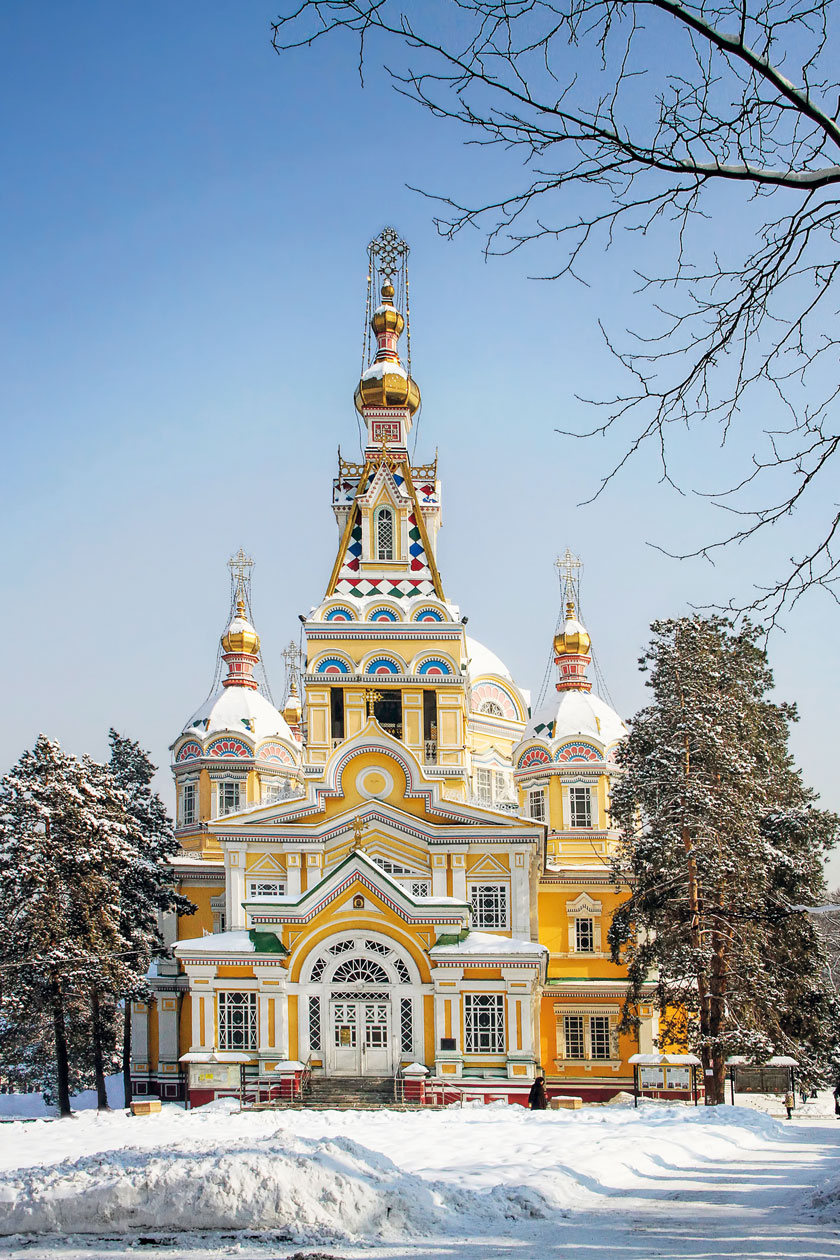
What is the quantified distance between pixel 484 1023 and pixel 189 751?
15.2 m

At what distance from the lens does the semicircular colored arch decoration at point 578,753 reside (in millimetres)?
38688

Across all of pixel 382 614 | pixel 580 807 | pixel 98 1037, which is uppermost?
pixel 382 614

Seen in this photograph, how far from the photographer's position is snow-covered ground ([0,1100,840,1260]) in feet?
31.6

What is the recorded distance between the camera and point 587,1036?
35.8 meters

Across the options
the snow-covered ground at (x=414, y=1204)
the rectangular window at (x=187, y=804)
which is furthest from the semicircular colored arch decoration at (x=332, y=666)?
the snow-covered ground at (x=414, y=1204)

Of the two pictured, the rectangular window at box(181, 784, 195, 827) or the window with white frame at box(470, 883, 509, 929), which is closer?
the window with white frame at box(470, 883, 509, 929)

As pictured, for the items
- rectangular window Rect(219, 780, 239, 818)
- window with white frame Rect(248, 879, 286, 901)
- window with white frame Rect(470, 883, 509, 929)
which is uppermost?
rectangular window Rect(219, 780, 239, 818)

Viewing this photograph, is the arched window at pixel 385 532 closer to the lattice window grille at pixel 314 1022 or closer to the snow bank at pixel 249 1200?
the lattice window grille at pixel 314 1022

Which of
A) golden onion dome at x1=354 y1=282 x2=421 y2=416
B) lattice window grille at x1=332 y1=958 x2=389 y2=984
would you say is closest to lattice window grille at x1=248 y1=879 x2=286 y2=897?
lattice window grille at x1=332 y1=958 x2=389 y2=984

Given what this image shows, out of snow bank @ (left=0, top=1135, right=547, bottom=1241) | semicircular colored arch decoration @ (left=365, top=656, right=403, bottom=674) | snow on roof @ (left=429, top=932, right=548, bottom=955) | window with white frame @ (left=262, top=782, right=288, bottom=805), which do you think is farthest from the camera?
window with white frame @ (left=262, top=782, right=288, bottom=805)

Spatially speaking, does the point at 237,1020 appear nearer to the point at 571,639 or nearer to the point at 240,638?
the point at 240,638

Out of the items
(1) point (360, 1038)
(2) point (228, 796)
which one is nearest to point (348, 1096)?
(1) point (360, 1038)

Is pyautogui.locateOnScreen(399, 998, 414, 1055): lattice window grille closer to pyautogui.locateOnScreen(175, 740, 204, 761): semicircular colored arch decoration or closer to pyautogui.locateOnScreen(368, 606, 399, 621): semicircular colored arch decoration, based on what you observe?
pyautogui.locateOnScreen(368, 606, 399, 621): semicircular colored arch decoration

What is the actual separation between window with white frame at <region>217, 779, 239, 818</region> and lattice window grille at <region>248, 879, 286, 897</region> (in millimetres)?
6610
